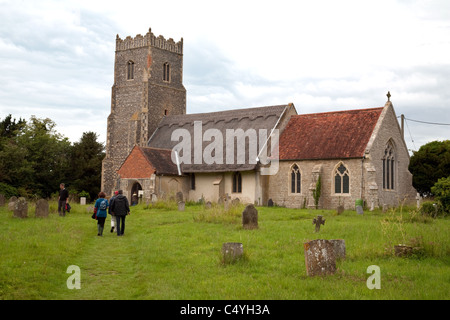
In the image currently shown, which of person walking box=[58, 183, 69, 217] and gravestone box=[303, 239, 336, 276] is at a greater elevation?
person walking box=[58, 183, 69, 217]

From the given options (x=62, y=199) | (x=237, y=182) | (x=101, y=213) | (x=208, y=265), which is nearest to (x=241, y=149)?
(x=237, y=182)

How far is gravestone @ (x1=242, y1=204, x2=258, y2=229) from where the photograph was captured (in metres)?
17.0

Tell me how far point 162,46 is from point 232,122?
12.8m

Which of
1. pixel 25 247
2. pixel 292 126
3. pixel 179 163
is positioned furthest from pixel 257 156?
pixel 25 247

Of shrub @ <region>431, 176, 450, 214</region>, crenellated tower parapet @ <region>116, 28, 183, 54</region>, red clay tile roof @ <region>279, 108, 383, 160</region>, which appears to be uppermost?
crenellated tower parapet @ <region>116, 28, 183, 54</region>

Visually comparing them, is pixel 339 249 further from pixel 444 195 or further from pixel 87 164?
pixel 87 164

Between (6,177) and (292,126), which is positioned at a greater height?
(292,126)

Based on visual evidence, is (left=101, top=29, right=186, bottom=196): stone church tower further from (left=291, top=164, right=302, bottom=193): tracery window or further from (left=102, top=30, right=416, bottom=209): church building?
(left=291, top=164, right=302, bottom=193): tracery window

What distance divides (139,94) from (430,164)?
26.7 meters

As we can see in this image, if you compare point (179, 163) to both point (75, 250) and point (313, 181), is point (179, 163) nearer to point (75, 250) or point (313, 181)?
point (313, 181)

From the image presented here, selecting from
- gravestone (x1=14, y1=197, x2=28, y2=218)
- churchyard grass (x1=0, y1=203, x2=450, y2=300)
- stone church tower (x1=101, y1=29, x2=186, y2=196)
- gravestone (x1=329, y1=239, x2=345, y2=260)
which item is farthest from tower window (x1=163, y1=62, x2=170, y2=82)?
gravestone (x1=329, y1=239, x2=345, y2=260)

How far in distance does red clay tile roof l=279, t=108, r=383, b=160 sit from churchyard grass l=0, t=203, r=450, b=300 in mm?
15731

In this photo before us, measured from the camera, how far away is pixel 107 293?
8.64 meters
